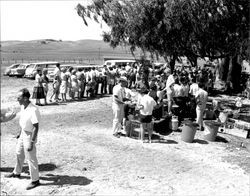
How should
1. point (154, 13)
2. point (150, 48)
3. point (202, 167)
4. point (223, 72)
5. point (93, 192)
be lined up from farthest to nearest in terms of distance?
point (223, 72)
point (150, 48)
point (154, 13)
point (202, 167)
point (93, 192)

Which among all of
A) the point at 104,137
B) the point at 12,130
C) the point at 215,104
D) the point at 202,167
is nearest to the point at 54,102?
the point at 12,130

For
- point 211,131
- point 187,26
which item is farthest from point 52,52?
point 211,131

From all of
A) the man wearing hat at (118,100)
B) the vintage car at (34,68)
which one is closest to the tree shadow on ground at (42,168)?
the man wearing hat at (118,100)

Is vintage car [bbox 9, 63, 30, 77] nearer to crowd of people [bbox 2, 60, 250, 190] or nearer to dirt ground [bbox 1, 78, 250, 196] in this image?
crowd of people [bbox 2, 60, 250, 190]

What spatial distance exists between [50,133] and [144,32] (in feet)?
20.6

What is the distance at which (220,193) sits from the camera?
6.87 meters

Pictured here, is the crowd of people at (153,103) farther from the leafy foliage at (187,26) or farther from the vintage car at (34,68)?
the vintage car at (34,68)

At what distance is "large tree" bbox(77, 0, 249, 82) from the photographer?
13617mm

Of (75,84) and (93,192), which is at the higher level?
(75,84)

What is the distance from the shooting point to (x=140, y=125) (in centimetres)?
1039

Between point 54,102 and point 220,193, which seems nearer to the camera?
point 220,193

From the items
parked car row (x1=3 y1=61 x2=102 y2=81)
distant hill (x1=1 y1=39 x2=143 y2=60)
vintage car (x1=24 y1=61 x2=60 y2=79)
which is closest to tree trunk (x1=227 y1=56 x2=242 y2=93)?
parked car row (x1=3 y1=61 x2=102 y2=81)

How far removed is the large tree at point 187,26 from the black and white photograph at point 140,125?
0.04m

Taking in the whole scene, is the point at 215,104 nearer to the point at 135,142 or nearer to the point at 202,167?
the point at 135,142
